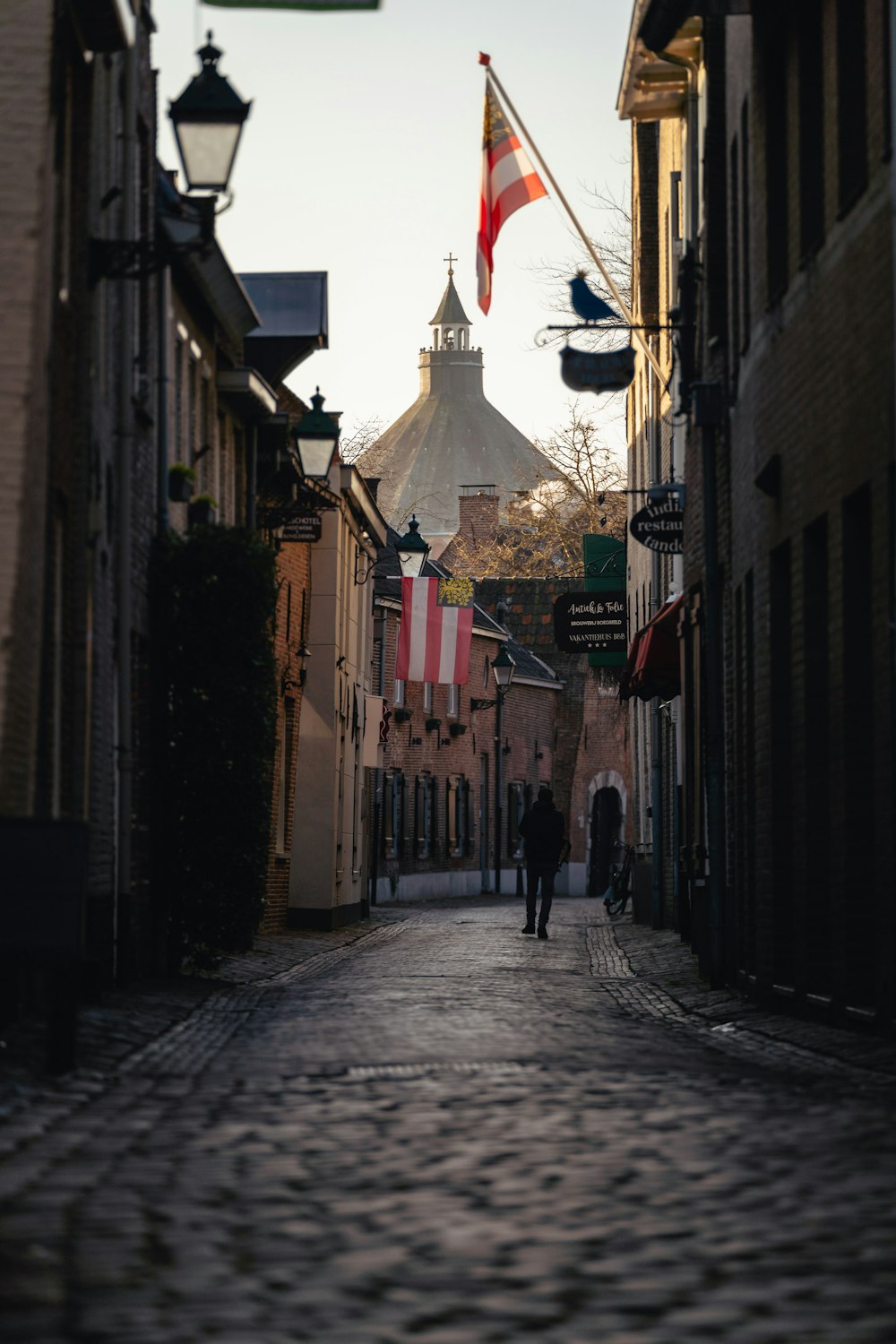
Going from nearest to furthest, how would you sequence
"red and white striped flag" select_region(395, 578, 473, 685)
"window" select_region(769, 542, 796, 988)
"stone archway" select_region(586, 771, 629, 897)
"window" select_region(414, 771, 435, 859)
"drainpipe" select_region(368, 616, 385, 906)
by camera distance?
"window" select_region(769, 542, 796, 988), "red and white striped flag" select_region(395, 578, 473, 685), "drainpipe" select_region(368, 616, 385, 906), "window" select_region(414, 771, 435, 859), "stone archway" select_region(586, 771, 629, 897)

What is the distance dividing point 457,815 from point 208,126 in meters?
41.5

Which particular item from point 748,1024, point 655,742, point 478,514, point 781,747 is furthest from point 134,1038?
point 478,514

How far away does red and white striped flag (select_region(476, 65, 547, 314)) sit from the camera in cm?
2373

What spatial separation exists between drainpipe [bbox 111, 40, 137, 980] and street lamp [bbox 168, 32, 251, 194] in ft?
6.13

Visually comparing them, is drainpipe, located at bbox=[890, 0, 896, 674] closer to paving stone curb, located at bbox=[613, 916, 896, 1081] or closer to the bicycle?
paving stone curb, located at bbox=[613, 916, 896, 1081]

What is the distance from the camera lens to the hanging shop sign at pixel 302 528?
2738cm

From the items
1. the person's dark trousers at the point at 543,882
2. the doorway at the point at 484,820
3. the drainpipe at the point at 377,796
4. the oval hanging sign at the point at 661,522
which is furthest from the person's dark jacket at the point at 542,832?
the doorway at the point at 484,820

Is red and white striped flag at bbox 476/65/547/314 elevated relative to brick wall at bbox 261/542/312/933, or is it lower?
elevated

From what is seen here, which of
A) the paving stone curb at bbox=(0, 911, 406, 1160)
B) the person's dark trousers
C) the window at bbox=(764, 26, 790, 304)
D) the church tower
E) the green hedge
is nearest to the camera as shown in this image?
the paving stone curb at bbox=(0, 911, 406, 1160)

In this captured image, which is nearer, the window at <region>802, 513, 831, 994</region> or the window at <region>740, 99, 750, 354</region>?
the window at <region>802, 513, 831, 994</region>

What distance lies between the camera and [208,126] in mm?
14875

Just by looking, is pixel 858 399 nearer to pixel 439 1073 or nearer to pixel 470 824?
pixel 439 1073

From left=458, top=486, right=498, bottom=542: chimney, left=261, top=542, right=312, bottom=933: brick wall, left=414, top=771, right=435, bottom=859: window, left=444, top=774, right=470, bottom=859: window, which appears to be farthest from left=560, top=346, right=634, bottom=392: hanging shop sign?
left=458, top=486, right=498, bottom=542: chimney

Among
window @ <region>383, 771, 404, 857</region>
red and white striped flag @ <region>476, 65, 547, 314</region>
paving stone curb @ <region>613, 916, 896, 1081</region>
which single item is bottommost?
paving stone curb @ <region>613, 916, 896, 1081</region>
